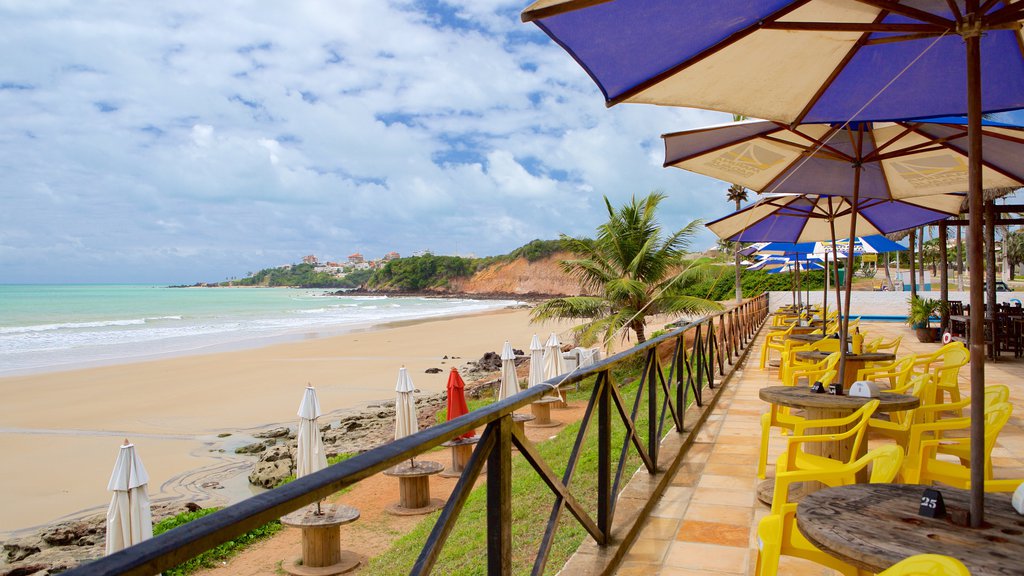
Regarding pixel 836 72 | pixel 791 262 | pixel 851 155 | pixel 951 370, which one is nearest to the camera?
pixel 836 72

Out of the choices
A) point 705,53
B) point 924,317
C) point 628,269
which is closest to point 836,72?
point 705,53

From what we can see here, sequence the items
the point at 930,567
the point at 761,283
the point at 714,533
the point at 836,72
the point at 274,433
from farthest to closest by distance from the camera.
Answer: the point at 761,283, the point at 274,433, the point at 714,533, the point at 836,72, the point at 930,567

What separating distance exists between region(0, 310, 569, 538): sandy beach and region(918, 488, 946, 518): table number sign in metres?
7.79

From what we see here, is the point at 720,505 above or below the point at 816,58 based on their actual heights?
below

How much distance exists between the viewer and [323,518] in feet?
17.5

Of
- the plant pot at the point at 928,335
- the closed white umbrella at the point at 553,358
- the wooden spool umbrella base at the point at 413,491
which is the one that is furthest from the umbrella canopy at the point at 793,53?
the plant pot at the point at 928,335

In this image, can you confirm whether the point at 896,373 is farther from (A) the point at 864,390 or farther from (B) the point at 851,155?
(A) the point at 864,390

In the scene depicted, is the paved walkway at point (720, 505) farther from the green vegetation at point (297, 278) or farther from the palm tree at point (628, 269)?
the green vegetation at point (297, 278)

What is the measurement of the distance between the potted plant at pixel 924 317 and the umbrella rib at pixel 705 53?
13.6 meters

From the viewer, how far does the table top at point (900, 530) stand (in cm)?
181

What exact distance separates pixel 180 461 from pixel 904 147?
9688 mm

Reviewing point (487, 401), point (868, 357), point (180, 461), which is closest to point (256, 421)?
point (180, 461)

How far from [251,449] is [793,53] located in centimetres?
954

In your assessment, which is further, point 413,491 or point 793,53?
point 413,491
